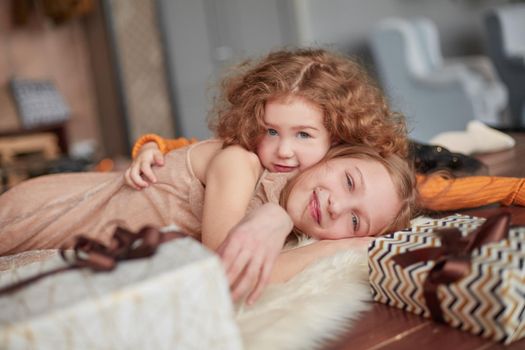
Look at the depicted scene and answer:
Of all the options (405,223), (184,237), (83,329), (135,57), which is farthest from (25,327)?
(135,57)

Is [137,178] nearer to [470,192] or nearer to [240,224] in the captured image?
[240,224]

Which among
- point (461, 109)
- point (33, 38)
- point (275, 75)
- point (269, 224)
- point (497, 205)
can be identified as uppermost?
point (33, 38)

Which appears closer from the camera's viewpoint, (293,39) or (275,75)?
(275,75)

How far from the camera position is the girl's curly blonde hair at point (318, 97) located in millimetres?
1299

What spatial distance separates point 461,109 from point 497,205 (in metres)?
3.25

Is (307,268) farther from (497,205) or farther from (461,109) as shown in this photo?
(461,109)

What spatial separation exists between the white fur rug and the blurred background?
329 cm

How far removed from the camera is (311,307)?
0.85 m

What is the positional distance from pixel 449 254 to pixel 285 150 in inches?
20.3

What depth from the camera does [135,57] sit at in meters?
4.51

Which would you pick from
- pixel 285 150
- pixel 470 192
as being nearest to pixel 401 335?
pixel 285 150

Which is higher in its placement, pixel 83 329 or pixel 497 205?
pixel 83 329

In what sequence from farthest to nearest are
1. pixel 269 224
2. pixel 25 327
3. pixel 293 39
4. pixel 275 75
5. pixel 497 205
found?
pixel 293 39
pixel 497 205
pixel 275 75
pixel 269 224
pixel 25 327

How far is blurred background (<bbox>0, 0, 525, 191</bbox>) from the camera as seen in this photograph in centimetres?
443
